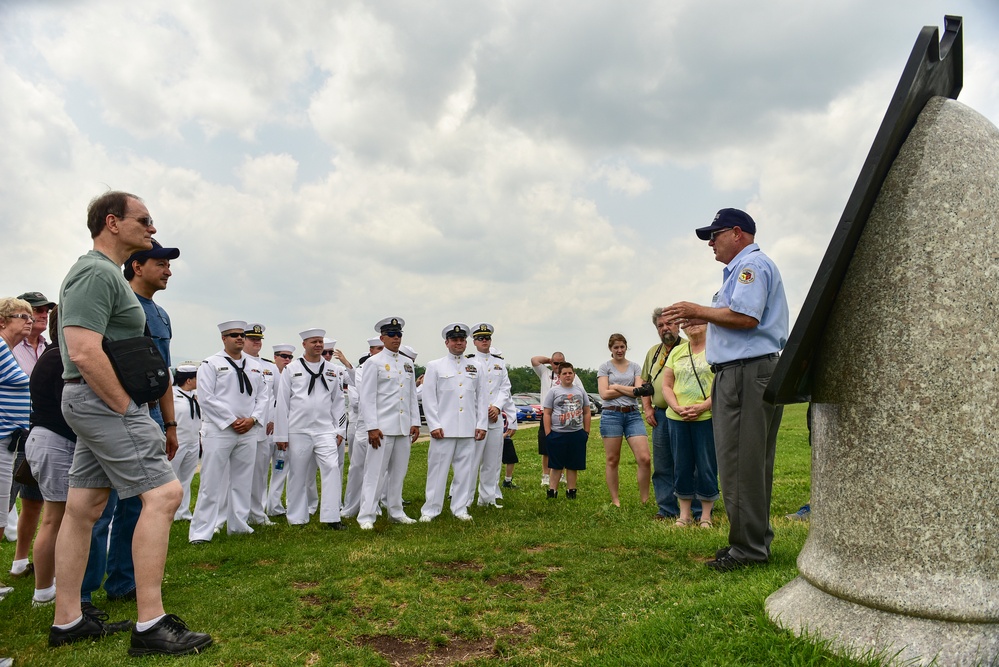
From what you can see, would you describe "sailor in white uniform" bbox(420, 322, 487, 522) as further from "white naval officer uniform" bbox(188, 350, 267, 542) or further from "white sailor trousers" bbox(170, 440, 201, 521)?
"white sailor trousers" bbox(170, 440, 201, 521)

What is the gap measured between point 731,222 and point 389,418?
17.1 feet

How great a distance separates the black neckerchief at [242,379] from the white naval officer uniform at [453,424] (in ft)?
7.25

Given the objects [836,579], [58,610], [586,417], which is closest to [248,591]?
[58,610]

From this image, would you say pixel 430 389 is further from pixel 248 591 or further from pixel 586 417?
pixel 248 591

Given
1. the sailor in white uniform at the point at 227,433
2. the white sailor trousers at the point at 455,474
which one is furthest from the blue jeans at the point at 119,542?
the white sailor trousers at the point at 455,474

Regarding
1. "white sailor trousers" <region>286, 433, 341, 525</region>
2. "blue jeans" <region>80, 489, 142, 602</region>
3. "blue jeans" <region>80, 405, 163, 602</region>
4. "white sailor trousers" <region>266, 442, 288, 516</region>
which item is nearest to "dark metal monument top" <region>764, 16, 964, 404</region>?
"blue jeans" <region>80, 405, 163, 602</region>

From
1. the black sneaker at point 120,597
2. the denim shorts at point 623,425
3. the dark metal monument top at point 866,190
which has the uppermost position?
the dark metal monument top at point 866,190

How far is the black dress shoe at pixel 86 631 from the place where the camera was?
3.74 meters

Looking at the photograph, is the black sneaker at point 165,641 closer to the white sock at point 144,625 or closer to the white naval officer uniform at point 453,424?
the white sock at point 144,625

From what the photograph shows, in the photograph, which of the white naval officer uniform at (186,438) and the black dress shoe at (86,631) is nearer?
the black dress shoe at (86,631)

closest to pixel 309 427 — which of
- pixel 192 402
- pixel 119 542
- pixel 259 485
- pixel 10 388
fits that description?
pixel 259 485

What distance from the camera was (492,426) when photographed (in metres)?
10.1

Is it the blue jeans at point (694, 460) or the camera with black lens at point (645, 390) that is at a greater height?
the camera with black lens at point (645, 390)

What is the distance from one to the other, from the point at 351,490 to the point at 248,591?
4788mm
